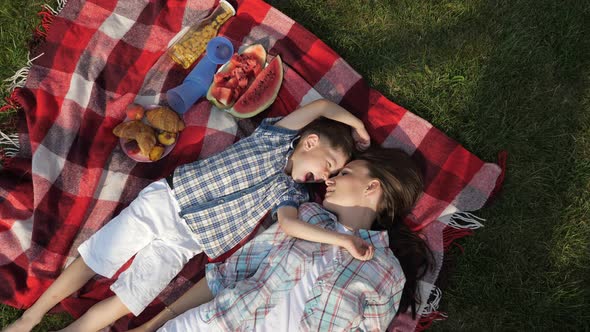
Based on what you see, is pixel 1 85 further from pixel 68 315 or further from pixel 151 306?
pixel 151 306

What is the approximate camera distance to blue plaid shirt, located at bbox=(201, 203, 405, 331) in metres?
2.82

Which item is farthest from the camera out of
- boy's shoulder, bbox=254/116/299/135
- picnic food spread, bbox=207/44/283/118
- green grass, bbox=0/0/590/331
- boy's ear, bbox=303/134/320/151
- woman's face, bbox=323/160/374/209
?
picnic food spread, bbox=207/44/283/118

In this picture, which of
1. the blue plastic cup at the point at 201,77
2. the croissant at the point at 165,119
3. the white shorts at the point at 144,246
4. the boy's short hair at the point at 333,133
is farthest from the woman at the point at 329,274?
the blue plastic cup at the point at 201,77

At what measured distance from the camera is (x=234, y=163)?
10.3 ft

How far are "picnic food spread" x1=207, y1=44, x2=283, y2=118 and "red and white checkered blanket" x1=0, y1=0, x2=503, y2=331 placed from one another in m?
0.10

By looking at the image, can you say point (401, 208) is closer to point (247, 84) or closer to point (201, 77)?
point (247, 84)

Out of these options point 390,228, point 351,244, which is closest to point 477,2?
point 390,228

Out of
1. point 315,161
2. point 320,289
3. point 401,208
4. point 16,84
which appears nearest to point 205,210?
point 315,161

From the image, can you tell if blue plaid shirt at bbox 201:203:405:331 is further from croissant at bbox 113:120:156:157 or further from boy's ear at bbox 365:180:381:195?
croissant at bbox 113:120:156:157

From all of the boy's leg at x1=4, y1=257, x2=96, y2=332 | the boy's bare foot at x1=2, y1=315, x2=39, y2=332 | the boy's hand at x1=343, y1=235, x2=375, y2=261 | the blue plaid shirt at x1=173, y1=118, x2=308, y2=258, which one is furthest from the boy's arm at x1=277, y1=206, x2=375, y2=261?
the boy's bare foot at x1=2, y1=315, x2=39, y2=332

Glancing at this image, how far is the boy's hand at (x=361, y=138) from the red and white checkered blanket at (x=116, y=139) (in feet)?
0.67

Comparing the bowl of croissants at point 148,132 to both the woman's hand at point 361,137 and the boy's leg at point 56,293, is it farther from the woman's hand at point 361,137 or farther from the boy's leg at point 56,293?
the woman's hand at point 361,137

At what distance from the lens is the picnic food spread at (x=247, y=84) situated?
3.46 meters

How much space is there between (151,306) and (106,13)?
85.4 inches
